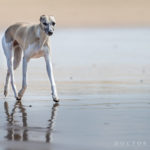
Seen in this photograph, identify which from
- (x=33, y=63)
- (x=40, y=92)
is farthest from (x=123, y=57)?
(x=40, y=92)

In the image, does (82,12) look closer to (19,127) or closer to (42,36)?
(42,36)

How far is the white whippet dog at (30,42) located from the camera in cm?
1033

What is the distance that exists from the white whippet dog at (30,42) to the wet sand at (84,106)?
354mm

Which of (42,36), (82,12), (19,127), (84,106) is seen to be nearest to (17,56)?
(42,36)

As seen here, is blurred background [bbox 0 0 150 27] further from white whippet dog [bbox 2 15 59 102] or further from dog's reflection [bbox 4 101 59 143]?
dog's reflection [bbox 4 101 59 143]

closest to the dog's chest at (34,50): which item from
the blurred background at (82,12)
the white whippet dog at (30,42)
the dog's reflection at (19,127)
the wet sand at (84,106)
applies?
the white whippet dog at (30,42)

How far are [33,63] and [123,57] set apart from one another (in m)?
2.49

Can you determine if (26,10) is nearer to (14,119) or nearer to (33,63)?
(33,63)

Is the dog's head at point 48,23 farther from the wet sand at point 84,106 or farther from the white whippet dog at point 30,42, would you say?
the wet sand at point 84,106

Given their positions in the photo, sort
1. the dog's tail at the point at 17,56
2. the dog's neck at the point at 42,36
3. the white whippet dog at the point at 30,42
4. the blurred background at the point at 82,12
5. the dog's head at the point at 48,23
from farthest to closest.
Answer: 1. the blurred background at the point at 82,12
2. the dog's tail at the point at 17,56
3. the dog's neck at the point at 42,36
4. the white whippet dog at the point at 30,42
5. the dog's head at the point at 48,23

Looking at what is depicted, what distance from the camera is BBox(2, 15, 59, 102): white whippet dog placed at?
33.9 ft

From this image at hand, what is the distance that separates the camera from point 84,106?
31.4 feet

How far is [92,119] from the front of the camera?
8406 millimetres

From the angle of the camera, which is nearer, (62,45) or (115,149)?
(115,149)
